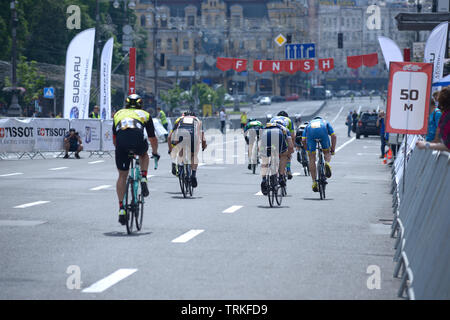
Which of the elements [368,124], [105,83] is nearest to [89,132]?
[105,83]

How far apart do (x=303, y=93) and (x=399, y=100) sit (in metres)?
152

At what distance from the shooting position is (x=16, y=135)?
105 ft

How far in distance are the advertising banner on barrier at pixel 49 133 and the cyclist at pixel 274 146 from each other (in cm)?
1701

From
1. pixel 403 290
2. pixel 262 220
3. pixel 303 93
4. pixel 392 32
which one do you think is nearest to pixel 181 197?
pixel 262 220

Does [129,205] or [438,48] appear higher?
[438,48]

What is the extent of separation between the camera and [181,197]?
17.6 metres

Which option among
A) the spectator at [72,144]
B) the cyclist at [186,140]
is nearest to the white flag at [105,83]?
the spectator at [72,144]

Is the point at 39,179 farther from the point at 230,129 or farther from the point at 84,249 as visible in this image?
the point at 230,129

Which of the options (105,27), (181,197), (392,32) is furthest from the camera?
(392,32)

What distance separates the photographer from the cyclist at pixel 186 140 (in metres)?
17.5

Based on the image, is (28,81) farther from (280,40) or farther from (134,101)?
(134,101)

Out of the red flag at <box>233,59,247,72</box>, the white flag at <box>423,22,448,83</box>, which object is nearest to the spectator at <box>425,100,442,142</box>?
the white flag at <box>423,22,448,83</box>

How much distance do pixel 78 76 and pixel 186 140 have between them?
18.9m

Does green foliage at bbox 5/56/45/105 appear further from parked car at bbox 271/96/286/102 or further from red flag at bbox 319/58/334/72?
parked car at bbox 271/96/286/102
